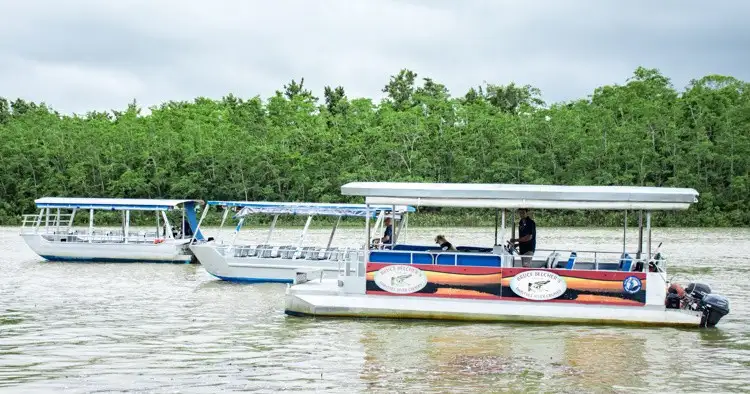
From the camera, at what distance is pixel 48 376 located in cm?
1421

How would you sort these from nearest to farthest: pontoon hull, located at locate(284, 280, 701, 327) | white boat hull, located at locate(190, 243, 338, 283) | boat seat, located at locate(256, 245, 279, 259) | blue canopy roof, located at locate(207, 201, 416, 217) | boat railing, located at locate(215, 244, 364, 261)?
pontoon hull, located at locate(284, 280, 701, 327)
blue canopy roof, located at locate(207, 201, 416, 217)
boat railing, located at locate(215, 244, 364, 261)
white boat hull, located at locate(190, 243, 338, 283)
boat seat, located at locate(256, 245, 279, 259)

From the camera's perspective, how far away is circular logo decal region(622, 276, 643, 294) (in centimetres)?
1828

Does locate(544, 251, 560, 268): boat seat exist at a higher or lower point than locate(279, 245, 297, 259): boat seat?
higher

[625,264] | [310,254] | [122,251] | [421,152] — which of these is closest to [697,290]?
[625,264]

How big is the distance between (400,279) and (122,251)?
20.7m

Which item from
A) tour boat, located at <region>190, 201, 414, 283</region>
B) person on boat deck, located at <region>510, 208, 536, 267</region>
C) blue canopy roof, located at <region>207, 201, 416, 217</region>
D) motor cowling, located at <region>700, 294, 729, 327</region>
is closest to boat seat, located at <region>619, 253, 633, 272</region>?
motor cowling, located at <region>700, 294, 729, 327</region>

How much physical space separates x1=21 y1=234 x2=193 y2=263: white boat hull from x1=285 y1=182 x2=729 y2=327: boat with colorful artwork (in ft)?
62.3

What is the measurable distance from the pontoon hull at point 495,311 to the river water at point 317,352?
0.20 m

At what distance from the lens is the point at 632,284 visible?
1833cm

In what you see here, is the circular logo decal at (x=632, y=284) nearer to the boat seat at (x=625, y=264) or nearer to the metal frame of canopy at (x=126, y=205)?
the boat seat at (x=625, y=264)

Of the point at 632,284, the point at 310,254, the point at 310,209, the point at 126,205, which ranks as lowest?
the point at 310,254

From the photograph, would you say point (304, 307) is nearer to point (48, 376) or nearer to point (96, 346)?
point (96, 346)

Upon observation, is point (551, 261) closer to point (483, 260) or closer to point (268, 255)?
point (483, 260)

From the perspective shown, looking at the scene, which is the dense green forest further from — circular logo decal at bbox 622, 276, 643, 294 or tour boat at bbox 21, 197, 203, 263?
circular logo decal at bbox 622, 276, 643, 294
